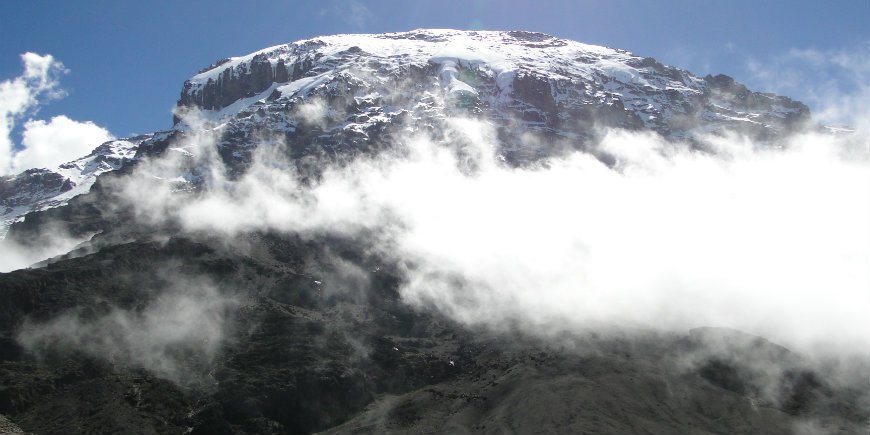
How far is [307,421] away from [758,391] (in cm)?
10233

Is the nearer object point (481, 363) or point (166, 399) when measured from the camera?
point (166, 399)

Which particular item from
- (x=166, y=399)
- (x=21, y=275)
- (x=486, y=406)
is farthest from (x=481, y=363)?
(x=21, y=275)

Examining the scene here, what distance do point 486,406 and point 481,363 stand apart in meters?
24.8

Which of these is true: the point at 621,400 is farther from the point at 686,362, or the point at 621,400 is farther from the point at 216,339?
the point at 216,339

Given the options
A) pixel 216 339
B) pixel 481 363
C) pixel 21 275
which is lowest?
pixel 481 363

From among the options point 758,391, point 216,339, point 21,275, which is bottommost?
point 758,391

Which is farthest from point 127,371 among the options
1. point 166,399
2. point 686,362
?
point 686,362

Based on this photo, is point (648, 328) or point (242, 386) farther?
point (648, 328)

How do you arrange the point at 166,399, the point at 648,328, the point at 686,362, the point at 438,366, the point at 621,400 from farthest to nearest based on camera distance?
the point at 648,328
the point at 438,366
the point at 686,362
the point at 166,399
the point at 621,400

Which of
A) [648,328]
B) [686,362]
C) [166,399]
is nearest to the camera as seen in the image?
[166,399]

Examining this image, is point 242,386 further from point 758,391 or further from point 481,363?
point 758,391

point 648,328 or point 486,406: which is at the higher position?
point 648,328

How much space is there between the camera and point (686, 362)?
169m

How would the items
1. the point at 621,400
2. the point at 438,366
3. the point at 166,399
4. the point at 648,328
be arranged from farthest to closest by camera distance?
1. the point at 648,328
2. the point at 438,366
3. the point at 166,399
4. the point at 621,400
